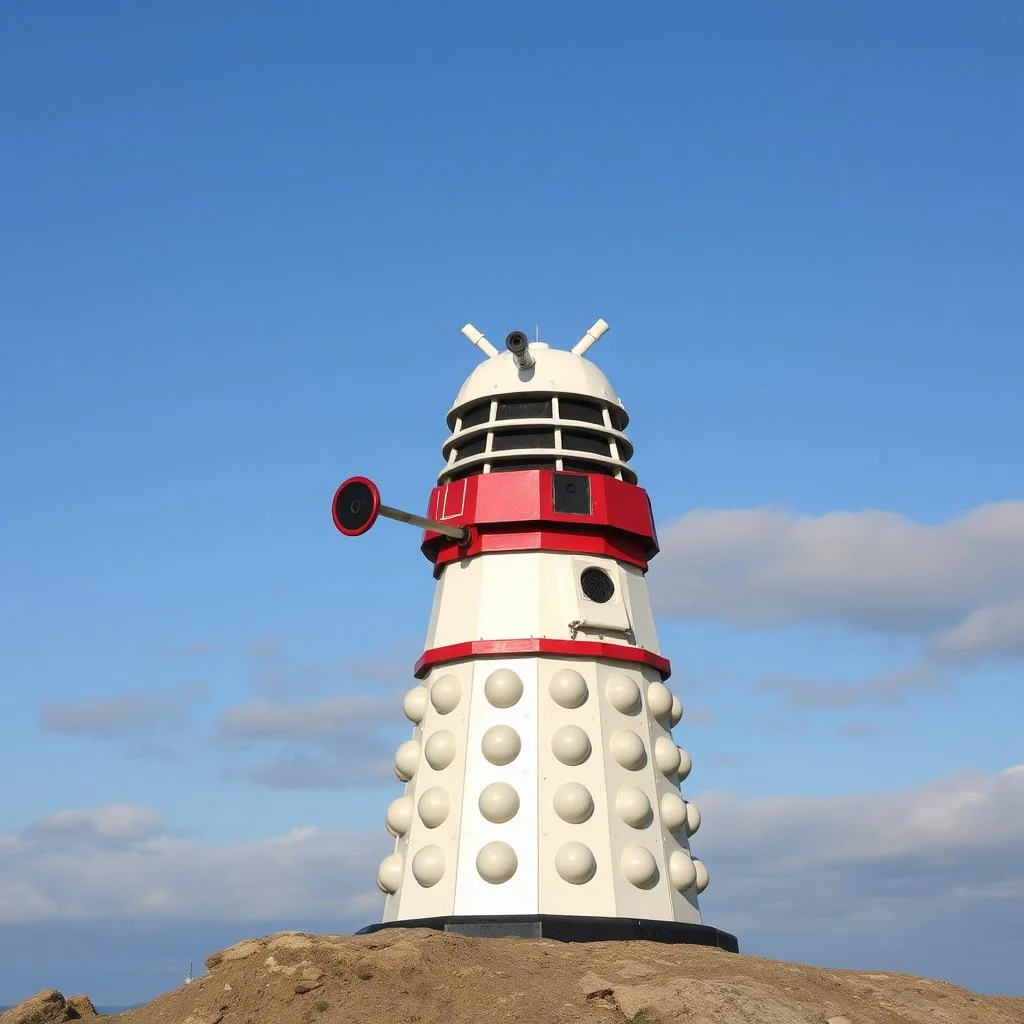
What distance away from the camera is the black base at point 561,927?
27.4 metres

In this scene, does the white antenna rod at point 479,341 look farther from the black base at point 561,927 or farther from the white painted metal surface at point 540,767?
the black base at point 561,927

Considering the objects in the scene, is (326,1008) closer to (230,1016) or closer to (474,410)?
(230,1016)

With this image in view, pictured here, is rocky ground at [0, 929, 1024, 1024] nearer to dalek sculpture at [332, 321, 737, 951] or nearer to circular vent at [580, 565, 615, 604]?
dalek sculpture at [332, 321, 737, 951]

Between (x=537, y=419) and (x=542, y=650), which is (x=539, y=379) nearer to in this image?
(x=537, y=419)

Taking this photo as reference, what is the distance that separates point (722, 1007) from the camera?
21.6 meters

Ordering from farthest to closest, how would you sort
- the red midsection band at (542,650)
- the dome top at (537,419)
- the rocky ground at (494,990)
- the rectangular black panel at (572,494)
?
the dome top at (537,419) → the rectangular black panel at (572,494) → the red midsection band at (542,650) → the rocky ground at (494,990)

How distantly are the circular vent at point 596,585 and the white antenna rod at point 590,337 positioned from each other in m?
7.00

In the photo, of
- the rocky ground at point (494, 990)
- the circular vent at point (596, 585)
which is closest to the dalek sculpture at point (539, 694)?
the circular vent at point (596, 585)

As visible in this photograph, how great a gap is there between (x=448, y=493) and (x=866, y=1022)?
17.2 meters

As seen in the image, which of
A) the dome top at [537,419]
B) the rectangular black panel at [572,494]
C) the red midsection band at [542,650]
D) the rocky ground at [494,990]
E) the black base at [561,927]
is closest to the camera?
the rocky ground at [494,990]

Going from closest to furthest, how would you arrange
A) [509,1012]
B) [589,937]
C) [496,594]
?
[509,1012], [589,937], [496,594]

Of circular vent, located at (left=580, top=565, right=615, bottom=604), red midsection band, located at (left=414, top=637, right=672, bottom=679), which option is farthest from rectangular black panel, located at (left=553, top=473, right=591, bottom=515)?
red midsection band, located at (left=414, top=637, right=672, bottom=679)

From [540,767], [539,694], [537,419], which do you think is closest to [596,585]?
[539,694]


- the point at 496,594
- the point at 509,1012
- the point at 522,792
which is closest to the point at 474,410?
the point at 496,594
